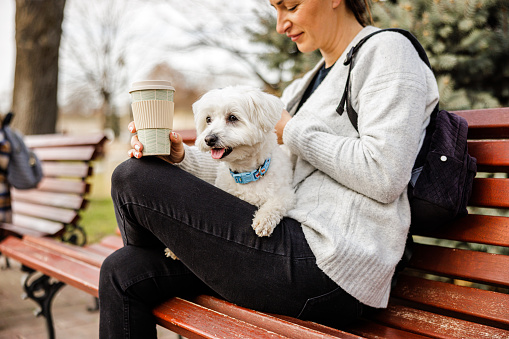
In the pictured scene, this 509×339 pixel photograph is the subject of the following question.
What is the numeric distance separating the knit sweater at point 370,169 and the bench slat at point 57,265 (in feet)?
3.64

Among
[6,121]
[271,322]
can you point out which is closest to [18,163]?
[6,121]

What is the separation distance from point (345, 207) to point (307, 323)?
43 centimetres

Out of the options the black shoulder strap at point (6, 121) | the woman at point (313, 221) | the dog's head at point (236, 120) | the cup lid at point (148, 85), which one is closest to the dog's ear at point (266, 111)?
the dog's head at point (236, 120)

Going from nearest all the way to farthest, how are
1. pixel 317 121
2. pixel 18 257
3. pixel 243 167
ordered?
pixel 317 121
pixel 243 167
pixel 18 257

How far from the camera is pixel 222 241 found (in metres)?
1.48

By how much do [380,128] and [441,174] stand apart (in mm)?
274

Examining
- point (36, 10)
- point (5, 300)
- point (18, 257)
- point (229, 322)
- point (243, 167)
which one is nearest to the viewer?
point (229, 322)

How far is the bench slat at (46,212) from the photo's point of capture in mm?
3309

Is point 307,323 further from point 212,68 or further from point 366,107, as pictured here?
point 212,68

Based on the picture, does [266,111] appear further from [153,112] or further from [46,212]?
[46,212]

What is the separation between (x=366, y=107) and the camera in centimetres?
154

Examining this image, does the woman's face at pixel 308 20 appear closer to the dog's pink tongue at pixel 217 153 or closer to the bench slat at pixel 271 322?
the dog's pink tongue at pixel 217 153

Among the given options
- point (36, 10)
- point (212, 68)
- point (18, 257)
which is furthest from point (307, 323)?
point (36, 10)

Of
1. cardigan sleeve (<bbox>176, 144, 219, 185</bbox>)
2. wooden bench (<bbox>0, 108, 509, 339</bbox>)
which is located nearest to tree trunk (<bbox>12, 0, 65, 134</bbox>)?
cardigan sleeve (<bbox>176, 144, 219, 185</bbox>)
